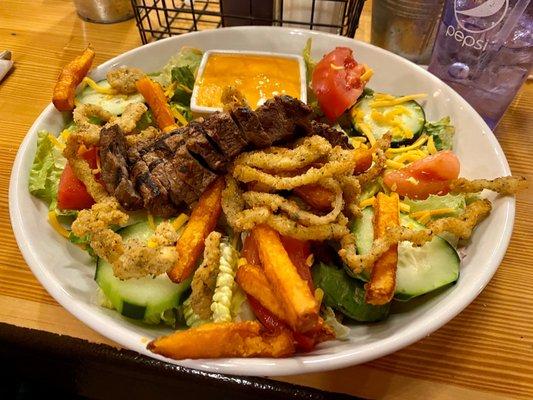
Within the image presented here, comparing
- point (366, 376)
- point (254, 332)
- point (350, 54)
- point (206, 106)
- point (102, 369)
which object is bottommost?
point (102, 369)

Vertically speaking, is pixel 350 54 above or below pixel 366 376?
above

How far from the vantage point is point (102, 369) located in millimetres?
1358

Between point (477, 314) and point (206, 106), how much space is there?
1.21 m

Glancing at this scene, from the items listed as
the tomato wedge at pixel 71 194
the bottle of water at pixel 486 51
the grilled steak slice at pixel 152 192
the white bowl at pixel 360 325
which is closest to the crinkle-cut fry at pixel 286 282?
the white bowl at pixel 360 325

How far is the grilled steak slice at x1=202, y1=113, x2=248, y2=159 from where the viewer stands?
1395 millimetres

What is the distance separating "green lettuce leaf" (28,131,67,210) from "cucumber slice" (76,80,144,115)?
268mm

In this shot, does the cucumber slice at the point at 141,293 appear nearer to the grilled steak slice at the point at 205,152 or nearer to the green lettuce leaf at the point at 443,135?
the grilled steak slice at the point at 205,152

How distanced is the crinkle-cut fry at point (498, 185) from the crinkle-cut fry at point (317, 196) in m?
0.45

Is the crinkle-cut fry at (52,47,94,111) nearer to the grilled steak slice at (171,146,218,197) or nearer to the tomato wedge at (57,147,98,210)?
the tomato wedge at (57,147,98,210)

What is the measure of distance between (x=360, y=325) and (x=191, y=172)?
0.68 metres

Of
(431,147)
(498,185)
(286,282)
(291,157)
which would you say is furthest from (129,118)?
(498,185)

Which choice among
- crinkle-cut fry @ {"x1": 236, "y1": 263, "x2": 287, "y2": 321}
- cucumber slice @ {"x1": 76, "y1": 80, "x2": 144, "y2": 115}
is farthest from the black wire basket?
crinkle-cut fry @ {"x1": 236, "y1": 263, "x2": 287, "y2": 321}

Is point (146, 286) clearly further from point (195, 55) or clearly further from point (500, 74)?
point (500, 74)

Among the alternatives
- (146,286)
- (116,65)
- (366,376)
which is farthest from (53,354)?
(116,65)
